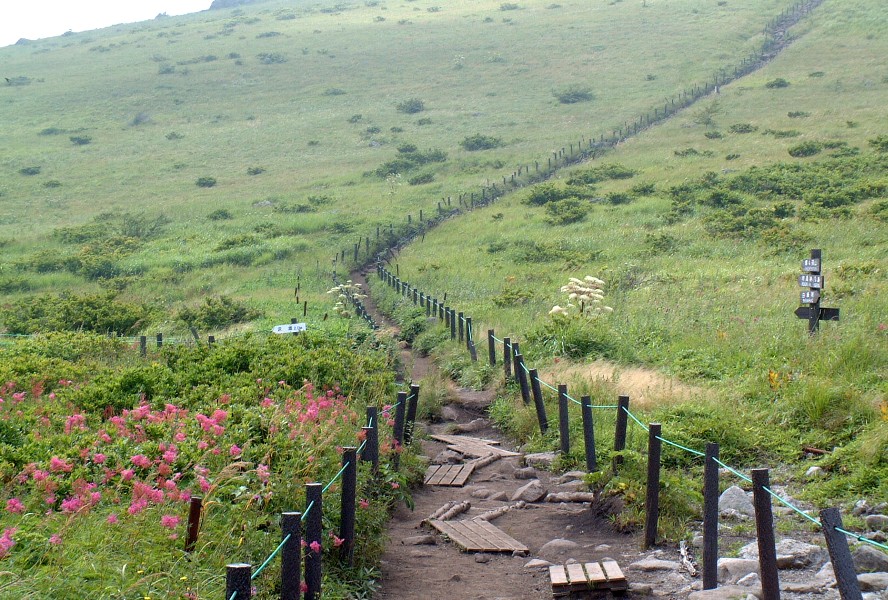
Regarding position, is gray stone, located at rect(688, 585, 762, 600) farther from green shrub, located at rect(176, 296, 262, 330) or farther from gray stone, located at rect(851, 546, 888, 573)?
green shrub, located at rect(176, 296, 262, 330)

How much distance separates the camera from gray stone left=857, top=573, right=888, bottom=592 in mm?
6359

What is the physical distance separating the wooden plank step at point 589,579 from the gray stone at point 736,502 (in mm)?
1733

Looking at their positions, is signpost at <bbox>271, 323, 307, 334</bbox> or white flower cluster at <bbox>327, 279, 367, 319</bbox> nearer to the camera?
signpost at <bbox>271, 323, 307, 334</bbox>

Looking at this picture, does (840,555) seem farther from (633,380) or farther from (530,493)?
(633,380)

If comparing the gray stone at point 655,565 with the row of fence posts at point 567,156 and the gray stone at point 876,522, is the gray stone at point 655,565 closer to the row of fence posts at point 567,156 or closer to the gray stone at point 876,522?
the gray stone at point 876,522

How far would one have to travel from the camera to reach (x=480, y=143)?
57.4 meters

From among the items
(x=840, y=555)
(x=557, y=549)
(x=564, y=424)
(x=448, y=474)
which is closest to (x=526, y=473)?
(x=564, y=424)

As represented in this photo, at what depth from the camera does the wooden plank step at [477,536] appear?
8.96 metres

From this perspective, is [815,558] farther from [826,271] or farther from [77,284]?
[77,284]

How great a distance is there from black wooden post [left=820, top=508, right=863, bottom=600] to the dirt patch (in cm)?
731

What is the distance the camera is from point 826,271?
2272 centimetres

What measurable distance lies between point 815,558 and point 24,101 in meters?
84.0

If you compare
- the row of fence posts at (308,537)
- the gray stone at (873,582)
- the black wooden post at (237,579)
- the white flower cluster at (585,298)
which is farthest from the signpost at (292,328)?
the black wooden post at (237,579)


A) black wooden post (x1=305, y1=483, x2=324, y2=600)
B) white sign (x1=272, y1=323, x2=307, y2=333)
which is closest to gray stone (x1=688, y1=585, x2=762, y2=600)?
black wooden post (x1=305, y1=483, x2=324, y2=600)
